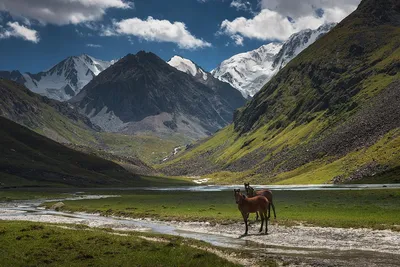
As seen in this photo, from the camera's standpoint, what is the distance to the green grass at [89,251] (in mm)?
26406

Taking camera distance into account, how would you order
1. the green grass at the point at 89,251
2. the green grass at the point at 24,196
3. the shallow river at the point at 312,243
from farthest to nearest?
1. the green grass at the point at 24,196
2. the shallow river at the point at 312,243
3. the green grass at the point at 89,251

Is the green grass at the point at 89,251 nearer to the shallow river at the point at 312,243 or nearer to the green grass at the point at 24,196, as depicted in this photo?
the shallow river at the point at 312,243

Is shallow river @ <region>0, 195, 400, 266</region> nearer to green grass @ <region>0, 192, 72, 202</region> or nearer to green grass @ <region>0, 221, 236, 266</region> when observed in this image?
green grass @ <region>0, 221, 236, 266</region>

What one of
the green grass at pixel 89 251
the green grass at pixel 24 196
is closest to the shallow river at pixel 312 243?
the green grass at pixel 89 251

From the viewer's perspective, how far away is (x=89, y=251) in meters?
29.8

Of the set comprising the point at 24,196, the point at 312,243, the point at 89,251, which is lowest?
the point at 312,243

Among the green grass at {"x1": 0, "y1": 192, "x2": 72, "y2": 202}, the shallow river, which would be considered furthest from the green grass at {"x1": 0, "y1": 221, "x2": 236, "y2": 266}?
the green grass at {"x1": 0, "y1": 192, "x2": 72, "y2": 202}

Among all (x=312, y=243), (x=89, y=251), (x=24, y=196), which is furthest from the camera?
(x=24, y=196)

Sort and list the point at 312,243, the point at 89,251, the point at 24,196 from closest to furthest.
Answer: the point at 89,251 → the point at 312,243 → the point at 24,196

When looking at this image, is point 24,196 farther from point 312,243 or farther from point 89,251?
point 312,243

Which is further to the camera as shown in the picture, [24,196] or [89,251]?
[24,196]

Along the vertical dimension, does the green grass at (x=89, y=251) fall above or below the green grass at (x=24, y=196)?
below

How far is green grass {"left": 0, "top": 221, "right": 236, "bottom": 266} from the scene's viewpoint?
26406 millimetres

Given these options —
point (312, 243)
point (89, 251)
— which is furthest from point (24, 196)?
point (312, 243)
